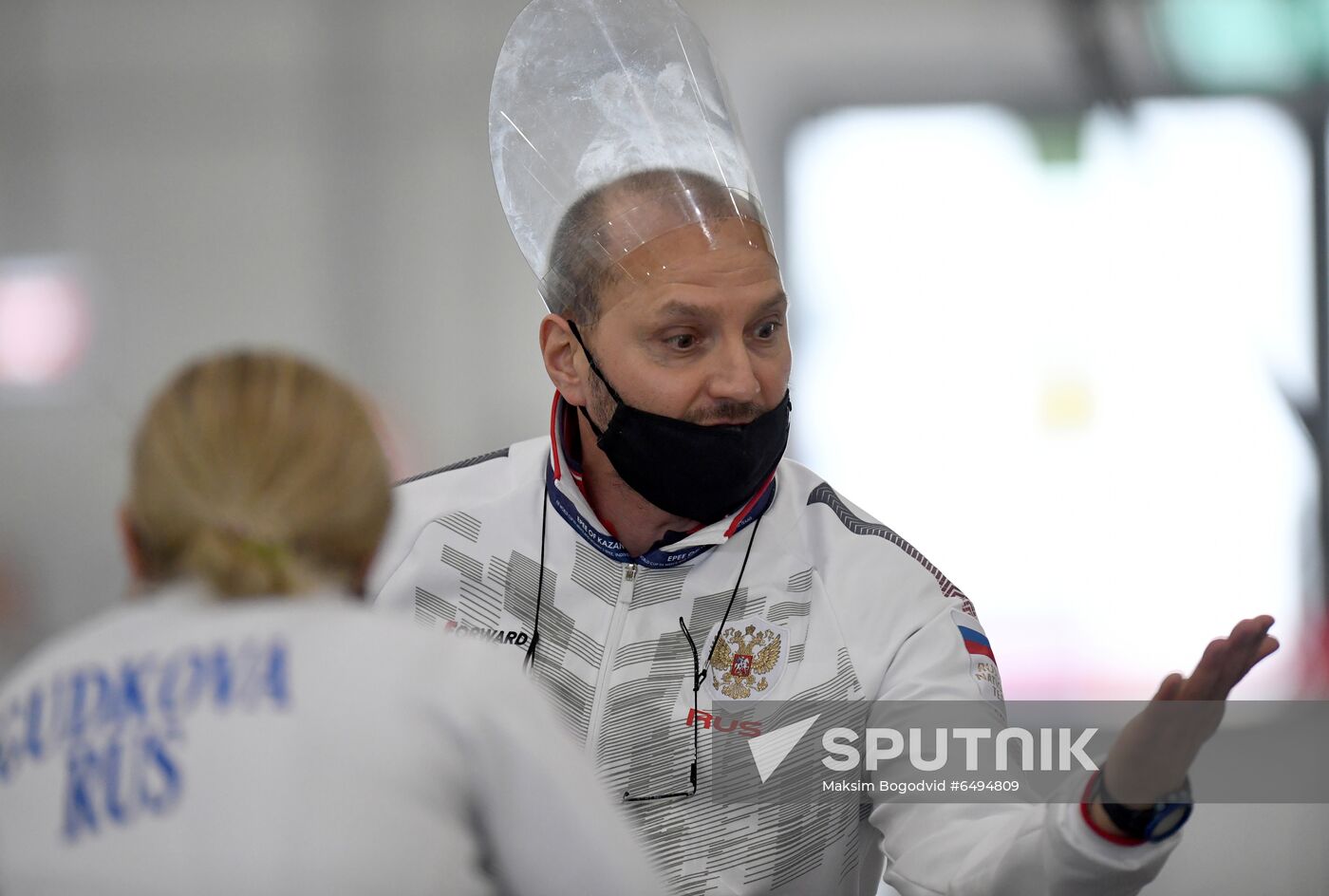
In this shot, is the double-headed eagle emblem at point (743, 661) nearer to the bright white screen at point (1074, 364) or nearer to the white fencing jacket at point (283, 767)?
the white fencing jacket at point (283, 767)

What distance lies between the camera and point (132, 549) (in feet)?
2.96

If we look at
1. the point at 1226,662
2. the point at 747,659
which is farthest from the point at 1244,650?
the point at 747,659

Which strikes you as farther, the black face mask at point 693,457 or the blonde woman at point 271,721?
the black face mask at point 693,457

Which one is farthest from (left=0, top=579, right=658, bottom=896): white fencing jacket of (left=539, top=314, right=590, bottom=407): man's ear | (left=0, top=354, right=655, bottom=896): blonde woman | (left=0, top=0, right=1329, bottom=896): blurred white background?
(left=0, top=0, right=1329, bottom=896): blurred white background

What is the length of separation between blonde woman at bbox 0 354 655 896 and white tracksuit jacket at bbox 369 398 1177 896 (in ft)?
1.49

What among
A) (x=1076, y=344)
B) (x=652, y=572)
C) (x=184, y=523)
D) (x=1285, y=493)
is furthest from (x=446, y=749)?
(x=1285, y=493)

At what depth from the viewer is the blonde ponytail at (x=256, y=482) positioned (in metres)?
0.85

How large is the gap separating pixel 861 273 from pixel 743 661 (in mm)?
1034

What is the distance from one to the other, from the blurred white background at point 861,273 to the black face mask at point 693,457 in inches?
32.6

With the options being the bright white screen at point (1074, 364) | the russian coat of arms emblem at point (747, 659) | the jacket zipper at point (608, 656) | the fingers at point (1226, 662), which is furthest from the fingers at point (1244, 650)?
the bright white screen at point (1074, 364)

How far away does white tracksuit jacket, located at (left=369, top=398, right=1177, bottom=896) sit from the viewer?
1.30 m

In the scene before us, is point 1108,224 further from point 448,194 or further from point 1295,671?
point 448,194

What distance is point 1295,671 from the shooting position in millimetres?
2086

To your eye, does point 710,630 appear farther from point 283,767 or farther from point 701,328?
point 283,767
